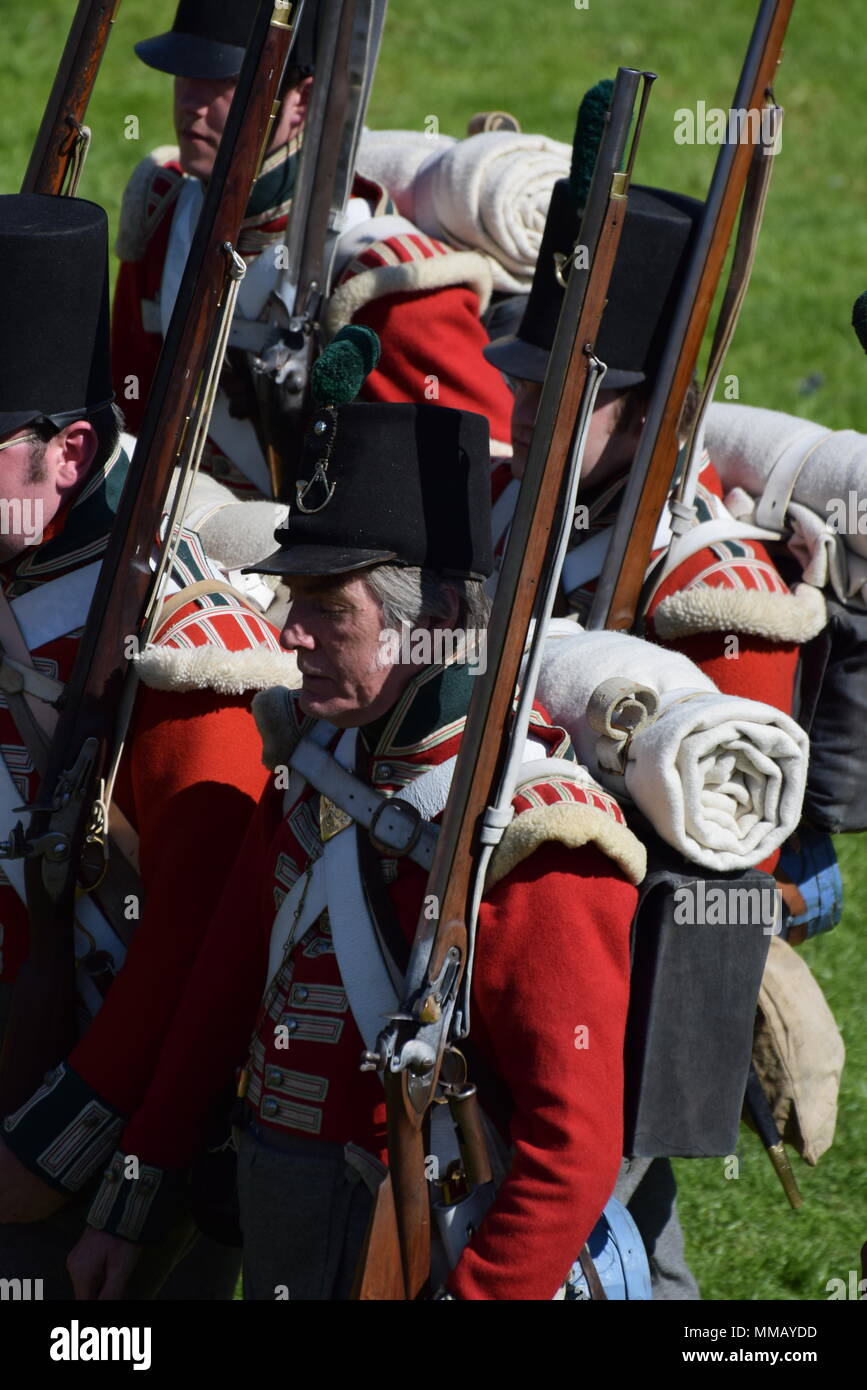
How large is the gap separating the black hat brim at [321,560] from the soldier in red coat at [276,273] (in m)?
1.72

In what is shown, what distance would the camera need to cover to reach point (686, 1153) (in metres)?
2.86

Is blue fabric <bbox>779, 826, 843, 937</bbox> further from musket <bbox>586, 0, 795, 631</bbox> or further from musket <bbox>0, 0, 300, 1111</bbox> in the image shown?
musket <bbox>0, 0, 300, 1111</bbox>

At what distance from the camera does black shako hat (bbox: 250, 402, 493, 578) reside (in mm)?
2732

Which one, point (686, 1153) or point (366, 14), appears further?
point (366, 14)

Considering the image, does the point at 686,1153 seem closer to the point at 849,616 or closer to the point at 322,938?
the point at 322,938

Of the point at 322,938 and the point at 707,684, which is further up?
the point at 707,684

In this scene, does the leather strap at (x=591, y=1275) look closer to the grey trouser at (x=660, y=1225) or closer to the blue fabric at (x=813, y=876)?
the grey trouser at (x=660, y=1225)

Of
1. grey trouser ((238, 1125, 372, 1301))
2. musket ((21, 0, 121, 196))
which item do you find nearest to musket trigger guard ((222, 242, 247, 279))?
musket ((21, 0, 121, 196))

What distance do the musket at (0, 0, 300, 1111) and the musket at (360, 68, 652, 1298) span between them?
0.77m

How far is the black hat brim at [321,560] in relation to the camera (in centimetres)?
268

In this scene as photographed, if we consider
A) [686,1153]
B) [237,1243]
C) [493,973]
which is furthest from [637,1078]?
[237,1243]

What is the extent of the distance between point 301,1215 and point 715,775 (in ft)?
2.94

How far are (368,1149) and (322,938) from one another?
313 mm

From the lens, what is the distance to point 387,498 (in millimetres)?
2738
